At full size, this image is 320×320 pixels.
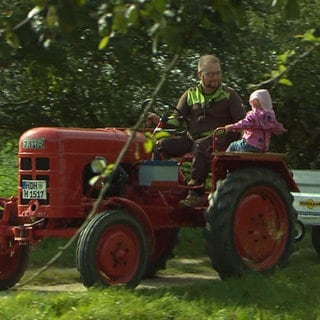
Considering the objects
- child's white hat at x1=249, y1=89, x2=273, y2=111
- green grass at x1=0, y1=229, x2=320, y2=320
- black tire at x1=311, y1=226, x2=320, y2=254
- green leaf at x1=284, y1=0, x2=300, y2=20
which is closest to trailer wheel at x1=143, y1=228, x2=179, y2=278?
green grass at x1=0, y1=229, x2=320, y2=320

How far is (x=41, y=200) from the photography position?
25.9ft

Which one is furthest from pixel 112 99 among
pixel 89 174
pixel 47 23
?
pixel 47 23

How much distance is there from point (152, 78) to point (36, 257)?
2.67 m

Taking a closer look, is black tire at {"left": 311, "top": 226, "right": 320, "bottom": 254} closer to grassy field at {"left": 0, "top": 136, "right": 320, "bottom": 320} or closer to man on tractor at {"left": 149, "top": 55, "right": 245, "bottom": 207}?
grassy field at {"left": 0, "top": 136, "right": 320, "bottom": 320}

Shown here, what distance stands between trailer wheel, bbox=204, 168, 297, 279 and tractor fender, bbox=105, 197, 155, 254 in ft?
1.57

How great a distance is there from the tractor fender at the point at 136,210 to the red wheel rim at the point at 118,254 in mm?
A: 204

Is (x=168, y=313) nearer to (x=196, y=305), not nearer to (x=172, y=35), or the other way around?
(x=196, y=305)

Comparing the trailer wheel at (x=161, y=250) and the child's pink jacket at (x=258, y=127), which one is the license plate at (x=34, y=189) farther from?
the child's pink jacket at (x=258, y=127)

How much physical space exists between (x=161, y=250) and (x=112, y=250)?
5.23 ft

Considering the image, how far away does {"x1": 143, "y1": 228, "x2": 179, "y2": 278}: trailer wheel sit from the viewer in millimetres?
9117

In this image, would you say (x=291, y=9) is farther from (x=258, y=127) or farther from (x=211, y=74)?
(x=211, y=74)

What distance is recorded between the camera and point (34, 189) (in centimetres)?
791

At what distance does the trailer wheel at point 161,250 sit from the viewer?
9.12 m

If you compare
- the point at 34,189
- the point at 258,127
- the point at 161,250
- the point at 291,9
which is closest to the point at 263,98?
the point at 258,127
